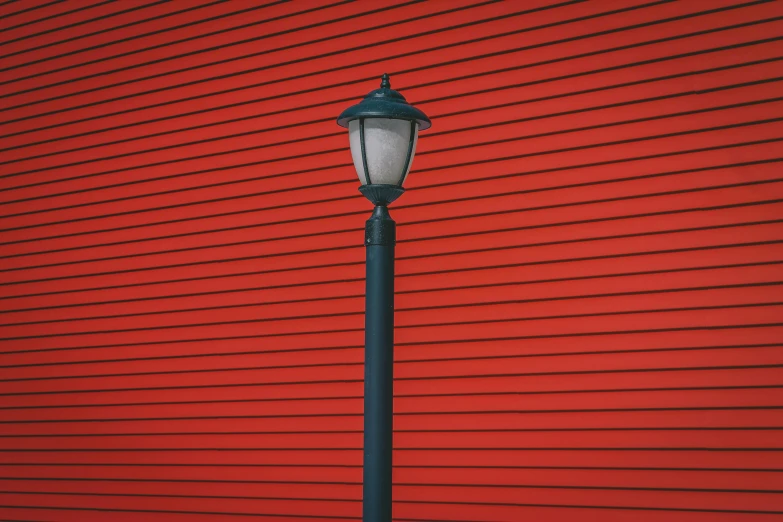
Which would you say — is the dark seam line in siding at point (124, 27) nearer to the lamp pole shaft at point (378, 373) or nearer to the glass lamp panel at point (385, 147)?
the glass lamp panel at point (385, 147)

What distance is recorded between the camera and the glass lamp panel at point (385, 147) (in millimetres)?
2855

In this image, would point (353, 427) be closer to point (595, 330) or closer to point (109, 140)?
point (595, 330)

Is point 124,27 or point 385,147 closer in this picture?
point 385,147

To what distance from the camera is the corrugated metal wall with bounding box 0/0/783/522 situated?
4074 millimetres

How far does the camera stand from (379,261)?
9.64 feet

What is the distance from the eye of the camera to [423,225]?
4.80m

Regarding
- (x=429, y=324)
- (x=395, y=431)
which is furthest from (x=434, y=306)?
(x=395, y=431)

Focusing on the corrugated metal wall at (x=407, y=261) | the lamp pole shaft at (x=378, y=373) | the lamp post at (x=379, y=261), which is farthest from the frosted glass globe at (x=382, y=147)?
the corrugated metal wall at (x=407, y=261)

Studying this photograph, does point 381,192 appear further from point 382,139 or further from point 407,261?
point 407,261

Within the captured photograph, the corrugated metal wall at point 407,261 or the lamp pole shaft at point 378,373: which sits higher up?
the corrugated metal wall at point 407,261

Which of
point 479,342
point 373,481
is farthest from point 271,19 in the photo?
point 373,481

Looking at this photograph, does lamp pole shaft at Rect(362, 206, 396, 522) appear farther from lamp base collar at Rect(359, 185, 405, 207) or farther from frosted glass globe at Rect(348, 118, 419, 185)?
frosted glass globe at Rect(348, 118, 419, 185)

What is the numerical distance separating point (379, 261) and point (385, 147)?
44 cm

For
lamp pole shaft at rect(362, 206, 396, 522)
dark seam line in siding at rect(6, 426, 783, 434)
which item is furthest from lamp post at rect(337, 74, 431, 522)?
dark seam line in siding at rect(6, 426, 783, 434)
